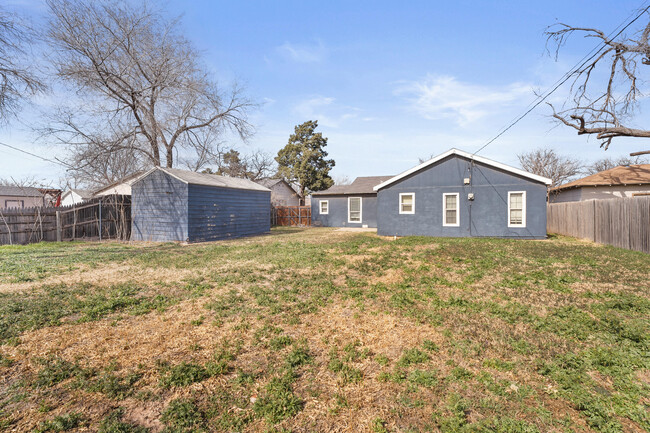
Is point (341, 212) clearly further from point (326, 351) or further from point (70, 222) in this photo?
point (326, 351)

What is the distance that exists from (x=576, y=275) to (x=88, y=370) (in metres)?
8.94

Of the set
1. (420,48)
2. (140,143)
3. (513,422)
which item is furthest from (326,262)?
(140,143)

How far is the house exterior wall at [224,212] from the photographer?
14.4m

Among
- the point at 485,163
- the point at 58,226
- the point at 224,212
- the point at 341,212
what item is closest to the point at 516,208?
the point at 485,163

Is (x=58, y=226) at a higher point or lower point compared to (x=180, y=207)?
lower

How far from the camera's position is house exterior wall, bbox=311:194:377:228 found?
23.1 metres

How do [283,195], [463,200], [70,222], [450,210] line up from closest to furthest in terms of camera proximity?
[70,222], [463,200], [450,210], [283,195]

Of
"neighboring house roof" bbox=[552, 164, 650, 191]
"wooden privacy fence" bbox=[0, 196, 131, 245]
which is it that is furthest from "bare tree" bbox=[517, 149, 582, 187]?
"wooden privacy fence" bbox=[0, 196, 131, 245]

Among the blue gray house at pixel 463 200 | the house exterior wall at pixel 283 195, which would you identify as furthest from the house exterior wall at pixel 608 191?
the house exterior wall at pixel 283 195

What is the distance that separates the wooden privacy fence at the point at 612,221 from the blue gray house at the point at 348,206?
37.3ft

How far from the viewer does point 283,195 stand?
3584 centimetres

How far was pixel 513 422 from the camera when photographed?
2.42 m

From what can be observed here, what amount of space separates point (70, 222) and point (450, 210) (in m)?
17.7

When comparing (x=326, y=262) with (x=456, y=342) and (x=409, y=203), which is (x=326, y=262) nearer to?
(x=456, y=342)
